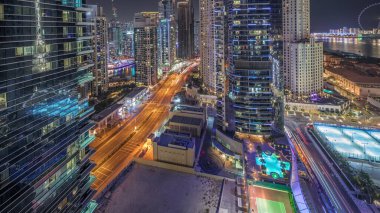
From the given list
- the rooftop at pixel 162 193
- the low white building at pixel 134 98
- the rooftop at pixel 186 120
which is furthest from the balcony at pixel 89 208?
the low white building at pixel 134 98

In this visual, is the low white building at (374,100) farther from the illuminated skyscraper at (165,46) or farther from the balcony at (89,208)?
the illuminated skyscraper at (165,46)

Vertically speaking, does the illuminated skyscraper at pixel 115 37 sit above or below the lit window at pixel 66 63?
above

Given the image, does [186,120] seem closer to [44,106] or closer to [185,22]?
[44,106]

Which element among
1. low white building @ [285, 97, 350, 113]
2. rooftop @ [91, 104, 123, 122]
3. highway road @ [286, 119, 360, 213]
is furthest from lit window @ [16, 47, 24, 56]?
low white building @ [285, 97, 350, 113]

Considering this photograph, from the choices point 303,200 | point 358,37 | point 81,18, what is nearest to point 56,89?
point 81,18

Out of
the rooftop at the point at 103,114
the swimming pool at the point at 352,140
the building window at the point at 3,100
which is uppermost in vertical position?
the building window at the point at 3,100

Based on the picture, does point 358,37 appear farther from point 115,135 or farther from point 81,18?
point 81,18

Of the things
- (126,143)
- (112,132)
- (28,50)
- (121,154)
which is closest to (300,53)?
(126,143)
